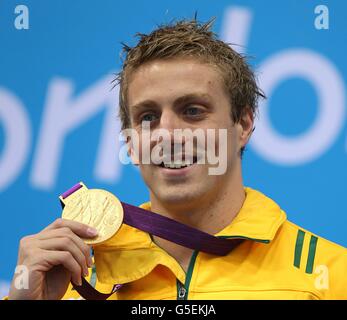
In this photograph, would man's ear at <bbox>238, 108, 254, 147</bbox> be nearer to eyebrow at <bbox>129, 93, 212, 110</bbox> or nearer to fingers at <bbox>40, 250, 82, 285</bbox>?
eyebrow at <bbox>129, 93, 212, 110</bbox>

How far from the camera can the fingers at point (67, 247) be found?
162 cm

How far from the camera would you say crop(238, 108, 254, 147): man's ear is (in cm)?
195

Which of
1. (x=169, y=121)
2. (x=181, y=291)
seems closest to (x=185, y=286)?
(x=181, y=291)

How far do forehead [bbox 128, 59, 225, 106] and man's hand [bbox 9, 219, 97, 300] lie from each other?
0.40 meters

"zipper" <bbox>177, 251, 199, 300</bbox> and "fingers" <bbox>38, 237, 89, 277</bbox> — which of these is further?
"zipper" <bbox>177, 251, 199, 300</bbox>

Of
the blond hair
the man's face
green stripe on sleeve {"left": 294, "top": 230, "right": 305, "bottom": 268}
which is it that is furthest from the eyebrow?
green stripe on sleeve {"left": 294, "top": 230, "right": 305, "bottom": 268}

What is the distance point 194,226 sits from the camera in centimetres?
185

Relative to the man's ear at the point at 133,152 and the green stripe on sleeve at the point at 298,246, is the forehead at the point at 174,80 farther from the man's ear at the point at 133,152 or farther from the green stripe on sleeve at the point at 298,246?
the green stripe on sleeve at the point at 298,246

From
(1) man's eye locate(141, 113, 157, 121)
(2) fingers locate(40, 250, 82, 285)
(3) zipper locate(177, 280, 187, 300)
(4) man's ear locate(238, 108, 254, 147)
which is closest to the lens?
(2) fingers locate(40, 250, 82, 285)

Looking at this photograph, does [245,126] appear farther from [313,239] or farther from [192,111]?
[313,239]

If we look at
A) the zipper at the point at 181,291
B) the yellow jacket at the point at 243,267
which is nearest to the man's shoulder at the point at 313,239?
the yellow jacket at the point at 243,267

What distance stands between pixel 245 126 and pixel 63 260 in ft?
2.23

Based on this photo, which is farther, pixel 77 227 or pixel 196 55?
pixel 196 55

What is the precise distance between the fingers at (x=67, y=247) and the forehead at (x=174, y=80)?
439 mm
